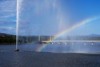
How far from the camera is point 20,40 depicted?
104375 mm

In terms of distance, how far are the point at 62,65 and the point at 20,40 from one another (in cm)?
7752

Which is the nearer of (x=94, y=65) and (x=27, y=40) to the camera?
(x=94, y=65)

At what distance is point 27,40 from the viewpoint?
110812mm

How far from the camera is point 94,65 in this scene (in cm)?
2770

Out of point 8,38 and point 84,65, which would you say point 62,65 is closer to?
point 84,65

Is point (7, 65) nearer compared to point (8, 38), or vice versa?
point (7, 65)

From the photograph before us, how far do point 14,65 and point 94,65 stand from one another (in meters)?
6.88

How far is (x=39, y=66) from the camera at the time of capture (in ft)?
87.7

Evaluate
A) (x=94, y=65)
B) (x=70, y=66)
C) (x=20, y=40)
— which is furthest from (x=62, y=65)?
(x=20, y=40)

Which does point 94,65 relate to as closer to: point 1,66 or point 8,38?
point 1,66

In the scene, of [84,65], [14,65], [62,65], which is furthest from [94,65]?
[14,65]

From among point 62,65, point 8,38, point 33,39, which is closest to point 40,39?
point 33,39

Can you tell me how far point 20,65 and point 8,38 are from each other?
83157mm

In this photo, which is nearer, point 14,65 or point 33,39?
point 14,65
